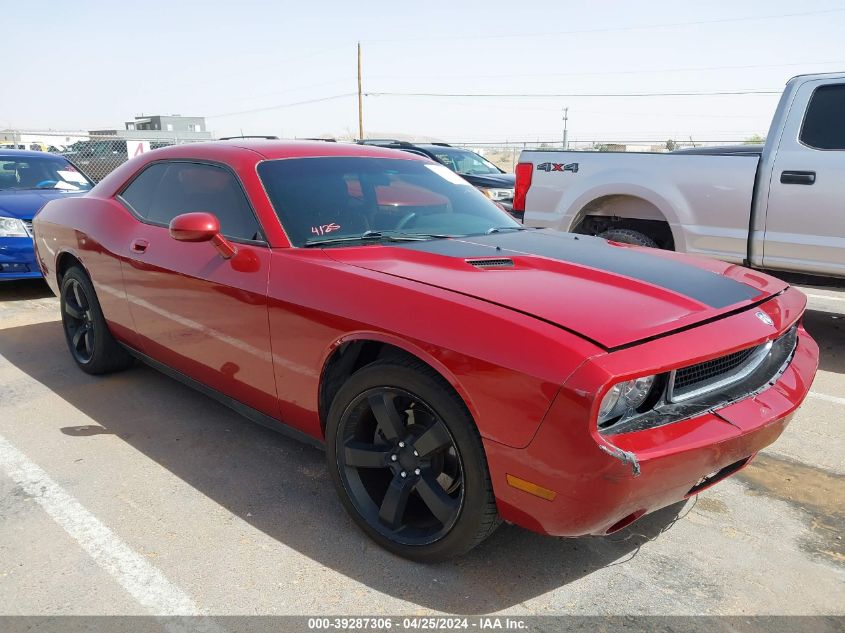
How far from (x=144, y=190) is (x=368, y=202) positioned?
61.8 inches

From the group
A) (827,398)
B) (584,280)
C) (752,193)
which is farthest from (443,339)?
(752,193)

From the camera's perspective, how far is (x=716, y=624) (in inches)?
88.2

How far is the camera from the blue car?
22.3 feet

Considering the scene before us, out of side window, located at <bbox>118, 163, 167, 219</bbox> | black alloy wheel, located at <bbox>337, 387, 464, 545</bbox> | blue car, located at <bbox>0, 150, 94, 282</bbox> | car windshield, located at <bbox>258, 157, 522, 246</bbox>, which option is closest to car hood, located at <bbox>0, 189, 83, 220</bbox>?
blue car, located at <bbox>0, 150, 94, 282</bbox>

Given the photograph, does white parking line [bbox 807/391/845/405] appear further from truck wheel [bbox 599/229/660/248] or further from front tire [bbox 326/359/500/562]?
front tire [bbox 326/359/500/562]

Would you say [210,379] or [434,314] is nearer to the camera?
[434,314]

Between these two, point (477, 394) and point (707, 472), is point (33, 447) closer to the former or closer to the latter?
point (477, 394)

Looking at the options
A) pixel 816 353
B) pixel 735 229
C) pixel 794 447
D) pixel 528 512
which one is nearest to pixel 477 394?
pixel 528 512

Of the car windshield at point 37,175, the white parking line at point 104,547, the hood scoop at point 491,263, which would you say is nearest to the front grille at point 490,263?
the hood scoop at point 491,263

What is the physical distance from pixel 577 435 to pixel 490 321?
457 mm

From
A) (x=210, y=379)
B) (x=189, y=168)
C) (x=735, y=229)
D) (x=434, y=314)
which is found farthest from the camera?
(x=735, y=229)

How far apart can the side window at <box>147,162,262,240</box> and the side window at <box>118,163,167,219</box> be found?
0.03 metres

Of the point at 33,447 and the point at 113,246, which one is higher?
the point at 113,246

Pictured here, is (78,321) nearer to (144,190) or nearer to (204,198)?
(144,190)
